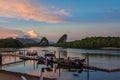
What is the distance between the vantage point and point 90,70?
51.2 m

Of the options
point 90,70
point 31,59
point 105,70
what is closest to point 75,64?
point 90,70

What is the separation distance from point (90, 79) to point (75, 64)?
17.0m

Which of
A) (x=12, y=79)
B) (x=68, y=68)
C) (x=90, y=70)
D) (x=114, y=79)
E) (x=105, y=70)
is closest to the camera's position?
(x=12, y=79)

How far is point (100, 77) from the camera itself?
4203cm

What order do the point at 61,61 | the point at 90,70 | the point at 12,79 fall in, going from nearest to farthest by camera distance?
1. the point at 12,79
2. the point at 90,70
3. the point at 61,61

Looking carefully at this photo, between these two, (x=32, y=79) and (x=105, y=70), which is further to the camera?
(x=105, y=70)

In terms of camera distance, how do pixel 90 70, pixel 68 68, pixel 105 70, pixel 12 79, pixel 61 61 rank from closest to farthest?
pixel 12 79
pixel 105 70
pixel 90 70
pixel 68 68
pixel 61 61

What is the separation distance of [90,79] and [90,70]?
35.8ft

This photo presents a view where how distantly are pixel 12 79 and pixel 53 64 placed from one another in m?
36.1

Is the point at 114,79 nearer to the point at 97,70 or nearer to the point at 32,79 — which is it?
the point at 97,70

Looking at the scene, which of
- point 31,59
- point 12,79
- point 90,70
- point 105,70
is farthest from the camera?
point 31,59

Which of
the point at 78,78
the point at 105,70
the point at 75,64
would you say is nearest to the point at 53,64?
the point at 75,64

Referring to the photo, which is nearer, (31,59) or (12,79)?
(12,79)

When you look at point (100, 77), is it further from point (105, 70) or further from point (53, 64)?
point (53, 64)
